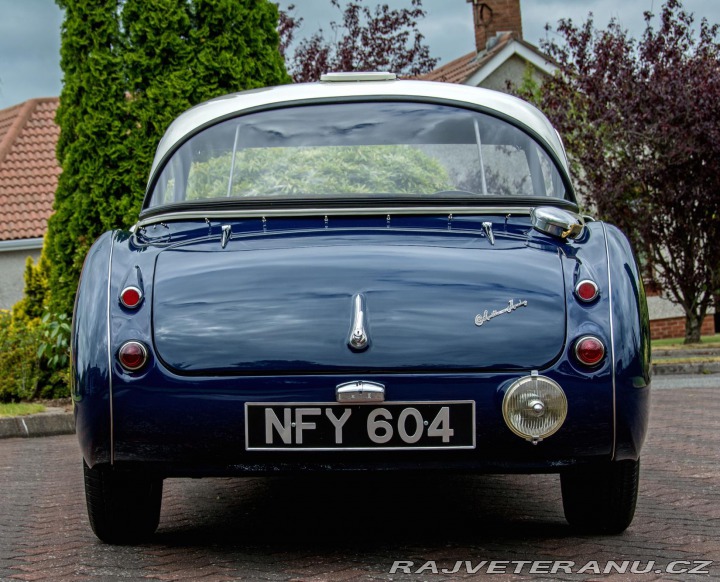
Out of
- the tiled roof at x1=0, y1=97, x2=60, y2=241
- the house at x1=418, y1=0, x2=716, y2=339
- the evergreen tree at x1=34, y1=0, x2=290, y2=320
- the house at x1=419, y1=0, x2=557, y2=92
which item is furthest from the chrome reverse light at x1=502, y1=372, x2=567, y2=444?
the house at x1=418, y1=0, x2=716, y2=339

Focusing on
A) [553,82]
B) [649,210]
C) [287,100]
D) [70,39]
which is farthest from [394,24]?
[287,100]

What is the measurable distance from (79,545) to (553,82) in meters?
18.9

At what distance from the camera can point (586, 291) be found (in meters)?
3.88

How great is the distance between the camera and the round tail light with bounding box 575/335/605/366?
3.77m

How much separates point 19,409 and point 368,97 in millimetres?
6015

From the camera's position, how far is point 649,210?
1992 centimetres

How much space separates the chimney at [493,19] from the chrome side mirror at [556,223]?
2808 centimetres

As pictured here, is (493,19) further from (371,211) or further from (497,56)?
(371,211)

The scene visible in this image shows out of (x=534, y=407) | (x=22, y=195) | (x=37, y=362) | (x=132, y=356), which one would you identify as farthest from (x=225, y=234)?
(x=22, y=195)

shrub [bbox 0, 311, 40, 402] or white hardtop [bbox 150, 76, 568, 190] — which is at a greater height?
white hardtop [bbox 150, 76, 568, 190]

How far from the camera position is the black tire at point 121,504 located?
4156mm

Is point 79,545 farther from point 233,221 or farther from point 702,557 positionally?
point 702,557

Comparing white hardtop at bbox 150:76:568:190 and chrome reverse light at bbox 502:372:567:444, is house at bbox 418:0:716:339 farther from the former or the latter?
chrome reverse light at bbox 502:372:567:444

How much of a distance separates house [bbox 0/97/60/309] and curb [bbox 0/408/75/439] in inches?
627
